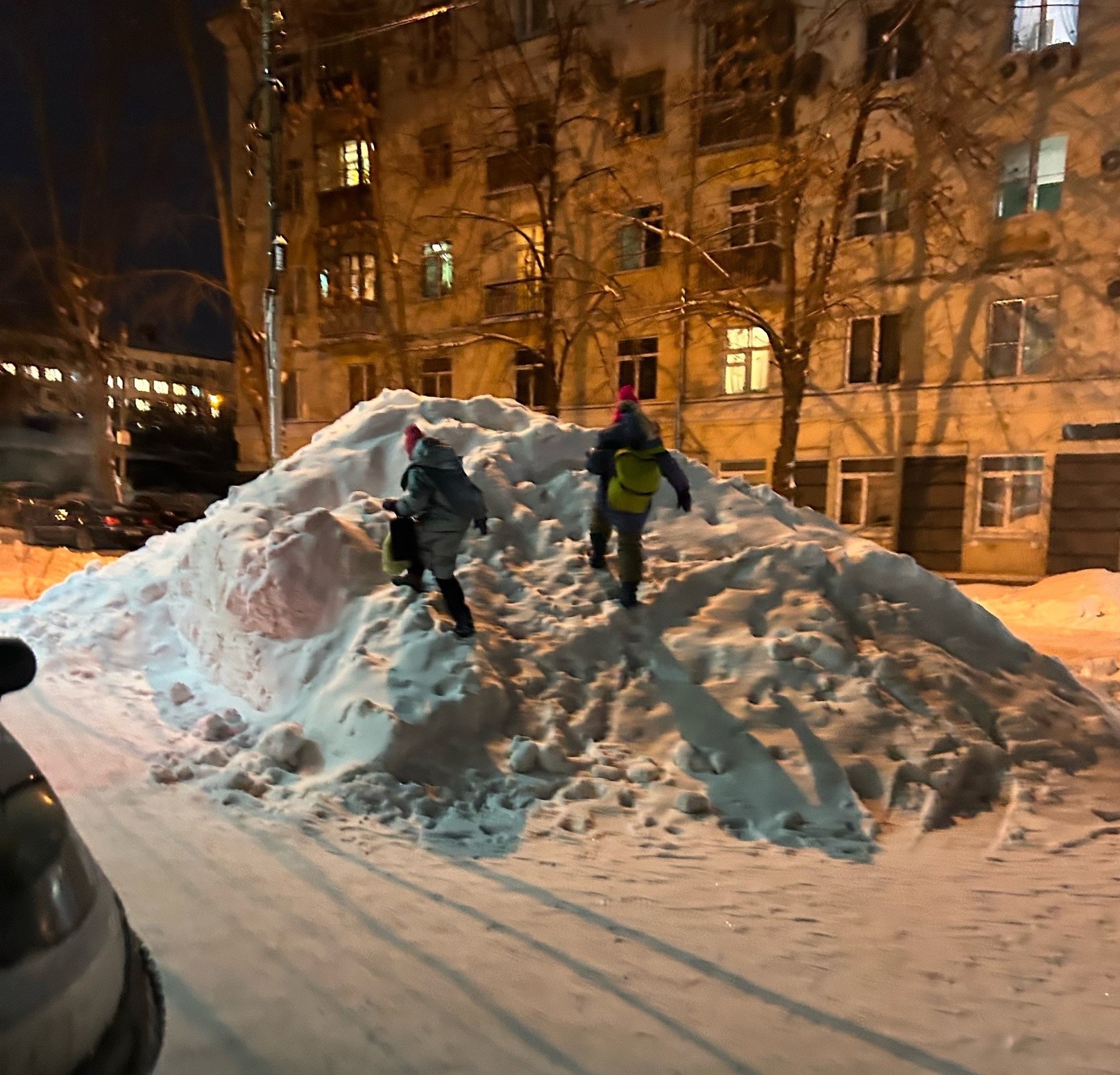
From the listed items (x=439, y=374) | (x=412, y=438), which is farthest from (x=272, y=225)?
(x=439, y=374)

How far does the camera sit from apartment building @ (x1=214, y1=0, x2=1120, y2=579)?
1591 centimetres

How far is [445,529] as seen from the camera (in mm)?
5141

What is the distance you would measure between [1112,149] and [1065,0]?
3177mm

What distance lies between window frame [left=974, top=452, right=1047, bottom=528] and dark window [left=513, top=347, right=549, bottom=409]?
10.8 m

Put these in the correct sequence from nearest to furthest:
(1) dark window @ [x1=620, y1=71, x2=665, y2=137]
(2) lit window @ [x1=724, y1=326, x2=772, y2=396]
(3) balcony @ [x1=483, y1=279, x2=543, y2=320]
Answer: (2) lit window @ [x1=724, y1=326, x2=772, y2=396] → (1) dark window @ [x1=620, y1=71, x2=665, y2=137] → (3) balcony @ [x1=483, y1=279, x2=543, y2=320]

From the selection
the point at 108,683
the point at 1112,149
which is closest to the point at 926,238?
the point at 1112,149

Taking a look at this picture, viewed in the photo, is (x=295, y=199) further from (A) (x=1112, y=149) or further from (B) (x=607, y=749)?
(B) (x=607, y=749)

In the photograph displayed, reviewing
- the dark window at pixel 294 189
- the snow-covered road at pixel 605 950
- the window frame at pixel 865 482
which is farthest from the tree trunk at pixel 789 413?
the dark window at pixel 294 189

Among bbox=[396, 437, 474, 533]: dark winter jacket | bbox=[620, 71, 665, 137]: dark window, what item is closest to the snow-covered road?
bbox=[396, 437, 474, 533]: dark winter jacket

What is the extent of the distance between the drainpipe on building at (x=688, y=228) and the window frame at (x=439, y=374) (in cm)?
699

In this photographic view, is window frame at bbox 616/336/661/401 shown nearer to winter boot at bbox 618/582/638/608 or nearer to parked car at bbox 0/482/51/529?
parked car at bbox 0/482/51/529

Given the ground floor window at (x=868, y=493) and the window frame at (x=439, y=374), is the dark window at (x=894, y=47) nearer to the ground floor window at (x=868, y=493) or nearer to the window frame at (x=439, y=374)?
the ground floor window at (x=868, y=493)

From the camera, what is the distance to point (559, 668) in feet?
17.3

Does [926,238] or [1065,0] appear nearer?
[1065,0]
